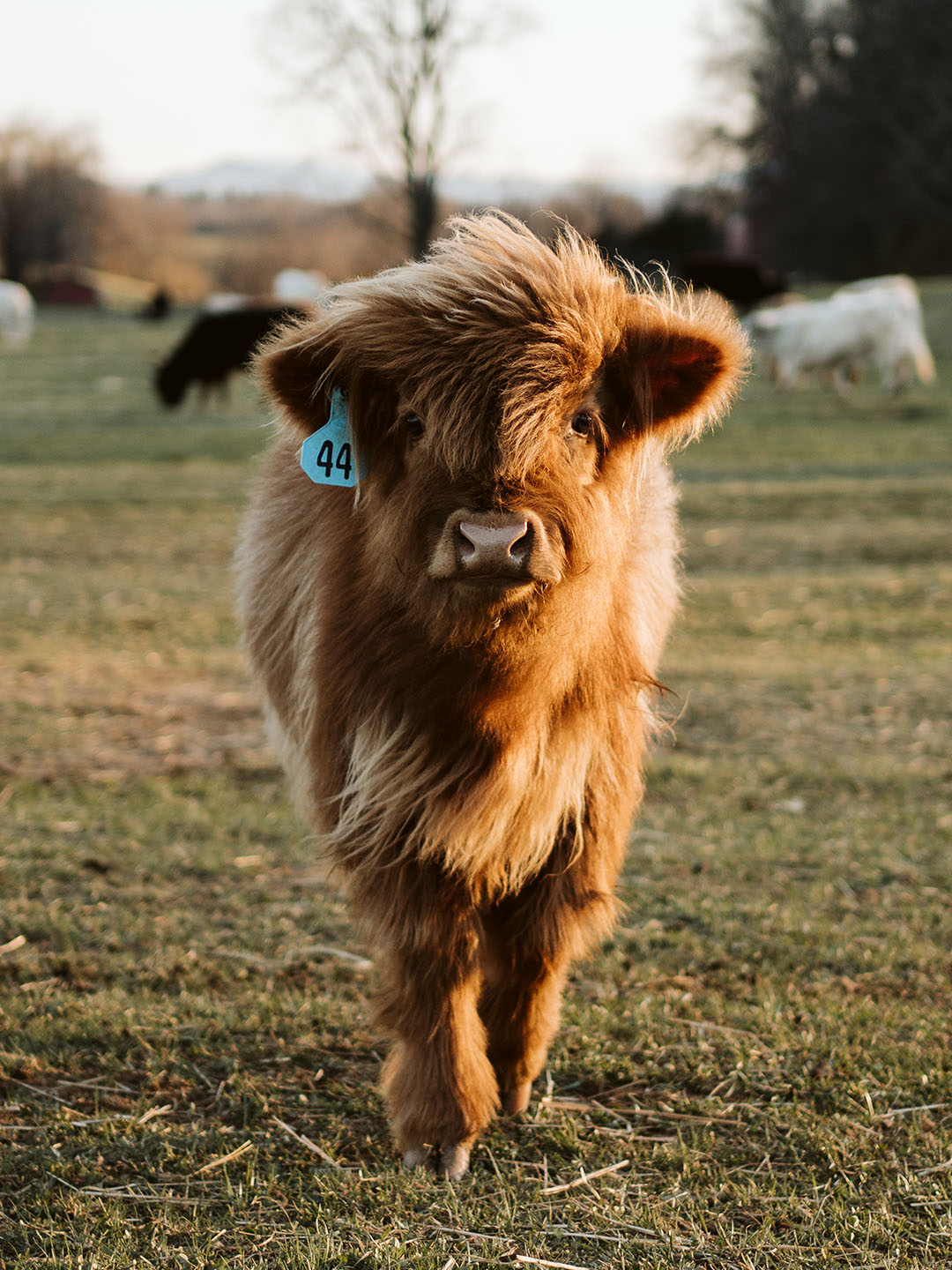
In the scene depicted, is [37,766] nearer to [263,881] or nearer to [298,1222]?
[263,881]

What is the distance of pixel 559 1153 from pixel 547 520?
1.45m

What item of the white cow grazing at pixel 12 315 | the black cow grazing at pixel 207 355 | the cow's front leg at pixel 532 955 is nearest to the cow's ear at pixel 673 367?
the cow's front leg at pixel 532 955

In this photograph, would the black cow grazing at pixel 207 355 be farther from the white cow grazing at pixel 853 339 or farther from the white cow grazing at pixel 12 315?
the white cow grazing at pixel 12 315

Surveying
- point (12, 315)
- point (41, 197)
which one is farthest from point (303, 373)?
point (41, 197)

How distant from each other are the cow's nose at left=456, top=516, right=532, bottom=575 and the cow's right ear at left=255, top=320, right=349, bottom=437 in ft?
2.00

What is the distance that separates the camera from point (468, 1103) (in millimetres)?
2865

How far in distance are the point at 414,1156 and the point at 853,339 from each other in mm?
18996

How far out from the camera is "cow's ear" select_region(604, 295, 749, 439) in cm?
275

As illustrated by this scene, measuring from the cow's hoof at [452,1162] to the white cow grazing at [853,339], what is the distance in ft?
58.0

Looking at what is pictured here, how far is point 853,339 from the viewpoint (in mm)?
19953

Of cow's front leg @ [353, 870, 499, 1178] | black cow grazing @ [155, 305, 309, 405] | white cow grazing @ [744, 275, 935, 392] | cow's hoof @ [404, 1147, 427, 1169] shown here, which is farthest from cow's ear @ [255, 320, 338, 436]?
black cow grazing @ [155, 305, 309, 405]

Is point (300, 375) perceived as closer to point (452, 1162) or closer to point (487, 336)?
point (487, 336)

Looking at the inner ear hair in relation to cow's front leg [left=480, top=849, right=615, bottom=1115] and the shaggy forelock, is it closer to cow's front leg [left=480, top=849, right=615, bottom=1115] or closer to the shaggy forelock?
the shaggy forelock

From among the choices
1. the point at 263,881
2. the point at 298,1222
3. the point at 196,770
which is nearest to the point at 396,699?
the point at 298,1222
